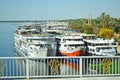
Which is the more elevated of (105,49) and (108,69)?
(108,69)

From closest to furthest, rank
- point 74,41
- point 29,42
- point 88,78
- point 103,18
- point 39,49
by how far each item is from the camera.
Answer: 1. point 88,78
2. point 39,49
3. point 29,42
4. point 74,41
5. point 103,18

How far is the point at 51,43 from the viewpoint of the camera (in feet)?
151

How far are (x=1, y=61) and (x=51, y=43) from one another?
123 feet

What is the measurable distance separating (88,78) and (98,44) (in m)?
39.1

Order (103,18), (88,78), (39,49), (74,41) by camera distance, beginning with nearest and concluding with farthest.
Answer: (88,78) → (39,49) → (74,41) → (103,18)

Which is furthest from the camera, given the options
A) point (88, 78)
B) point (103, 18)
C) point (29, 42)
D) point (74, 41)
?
point (103, 18)

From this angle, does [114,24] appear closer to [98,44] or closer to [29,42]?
[98,44]

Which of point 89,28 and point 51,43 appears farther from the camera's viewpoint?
point 89,28

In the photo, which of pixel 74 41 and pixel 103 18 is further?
pixel 103 18

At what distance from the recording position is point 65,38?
48375 millimetres

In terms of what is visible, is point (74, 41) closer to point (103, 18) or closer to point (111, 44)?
point (111, 44)

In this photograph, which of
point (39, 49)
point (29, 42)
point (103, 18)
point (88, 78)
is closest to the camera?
point (88, 78)

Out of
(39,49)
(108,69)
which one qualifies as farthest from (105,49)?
(108,69)

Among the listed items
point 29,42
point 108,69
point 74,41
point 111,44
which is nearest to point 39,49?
point 29,42
